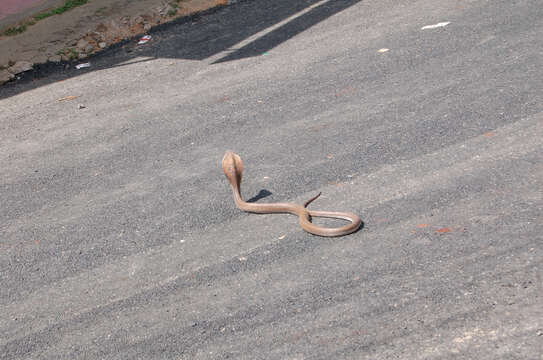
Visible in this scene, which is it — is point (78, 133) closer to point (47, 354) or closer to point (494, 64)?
point (47, 354)

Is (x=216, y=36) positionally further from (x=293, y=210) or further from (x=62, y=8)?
(x=293, y=210)

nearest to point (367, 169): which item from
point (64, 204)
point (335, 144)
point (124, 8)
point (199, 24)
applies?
point (335, 144)

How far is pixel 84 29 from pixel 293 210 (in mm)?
9397

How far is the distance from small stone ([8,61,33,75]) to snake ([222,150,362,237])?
769 cm

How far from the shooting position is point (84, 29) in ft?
42.5

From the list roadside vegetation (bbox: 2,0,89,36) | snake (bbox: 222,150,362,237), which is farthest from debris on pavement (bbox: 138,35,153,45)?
snake (bbox: 222,150,362,237)

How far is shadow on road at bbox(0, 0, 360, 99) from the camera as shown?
35.2 ft

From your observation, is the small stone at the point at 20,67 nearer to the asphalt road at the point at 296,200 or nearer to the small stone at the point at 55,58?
the small stone at the point at 55,58

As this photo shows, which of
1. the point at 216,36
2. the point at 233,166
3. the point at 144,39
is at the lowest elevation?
the point at 233,166

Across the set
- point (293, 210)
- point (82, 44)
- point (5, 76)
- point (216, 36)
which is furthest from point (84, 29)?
point (293, 210)

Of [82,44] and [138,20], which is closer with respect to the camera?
[82,44]

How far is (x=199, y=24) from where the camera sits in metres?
12.6

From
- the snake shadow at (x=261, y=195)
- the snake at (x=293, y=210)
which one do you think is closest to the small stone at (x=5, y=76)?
the snake at (x=293, y=210)

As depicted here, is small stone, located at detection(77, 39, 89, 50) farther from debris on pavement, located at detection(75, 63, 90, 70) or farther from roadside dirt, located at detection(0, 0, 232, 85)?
debris on pavement, located at detection(75, 63, 90, 70)
